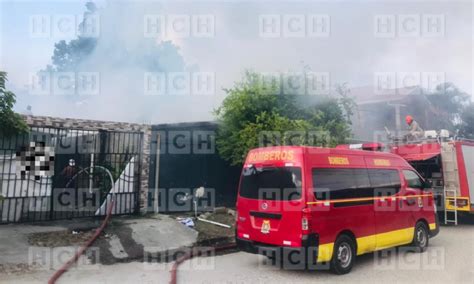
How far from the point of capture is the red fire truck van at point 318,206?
5.84 metres

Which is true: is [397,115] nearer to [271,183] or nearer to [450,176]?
[450,176]

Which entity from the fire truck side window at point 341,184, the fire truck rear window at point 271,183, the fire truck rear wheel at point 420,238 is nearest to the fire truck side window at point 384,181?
the fire truck side window at point 341,184

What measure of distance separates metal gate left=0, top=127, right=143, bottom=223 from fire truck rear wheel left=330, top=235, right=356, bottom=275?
20.3ft

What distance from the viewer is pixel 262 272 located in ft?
21.2

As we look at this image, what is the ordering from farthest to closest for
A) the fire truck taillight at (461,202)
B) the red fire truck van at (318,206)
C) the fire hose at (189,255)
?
1. the fire truck taillight at (461,202)
2. the fire hose at (189,255)
3. the red fire truck van at (318,206)

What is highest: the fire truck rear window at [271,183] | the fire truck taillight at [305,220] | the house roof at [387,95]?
the house roof at [387,95]

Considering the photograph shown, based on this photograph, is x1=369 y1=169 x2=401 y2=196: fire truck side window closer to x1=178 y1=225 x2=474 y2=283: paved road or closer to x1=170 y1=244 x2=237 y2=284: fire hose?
x1=178 y1=225 x2=474 y2=283: paved road

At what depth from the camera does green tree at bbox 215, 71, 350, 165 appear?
34.8 ft

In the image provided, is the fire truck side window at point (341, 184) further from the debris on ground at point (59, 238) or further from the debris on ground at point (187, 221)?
the debris on ground at point (59, 238)

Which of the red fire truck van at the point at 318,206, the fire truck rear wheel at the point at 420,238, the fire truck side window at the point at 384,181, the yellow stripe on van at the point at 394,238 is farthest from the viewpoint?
the fire truck rear wheel at the point at 420,238

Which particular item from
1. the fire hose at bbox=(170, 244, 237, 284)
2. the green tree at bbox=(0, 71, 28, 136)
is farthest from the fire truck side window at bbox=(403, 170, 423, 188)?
the green tree at bbox=(0, 71, 28, 136)

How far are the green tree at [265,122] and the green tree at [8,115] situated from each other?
610 centimetres

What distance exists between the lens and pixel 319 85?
13.2m

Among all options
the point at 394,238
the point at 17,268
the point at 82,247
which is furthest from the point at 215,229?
the point at 17,268
